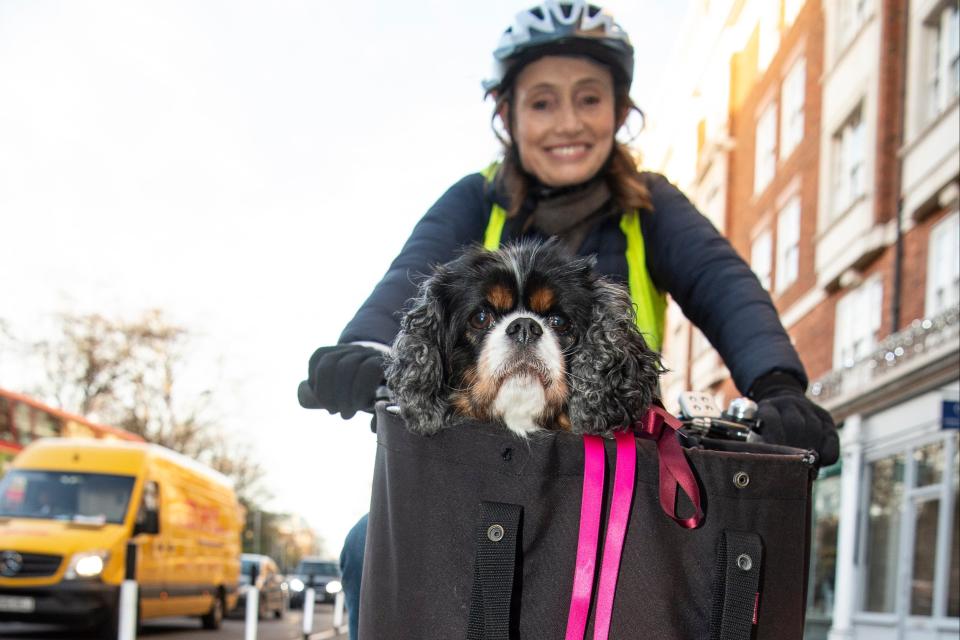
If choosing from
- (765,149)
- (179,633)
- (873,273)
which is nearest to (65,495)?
(179,633)

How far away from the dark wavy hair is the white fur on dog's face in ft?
3.06

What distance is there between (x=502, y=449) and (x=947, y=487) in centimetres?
1252

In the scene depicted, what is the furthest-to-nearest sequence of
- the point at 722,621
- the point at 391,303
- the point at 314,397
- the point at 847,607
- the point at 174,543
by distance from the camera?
the point at 174,543, the point at 847,607, the point at 391,303, the point at 314,397, the point at 722,621

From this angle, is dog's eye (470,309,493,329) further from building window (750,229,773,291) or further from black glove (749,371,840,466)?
building window (750,229,773,291)

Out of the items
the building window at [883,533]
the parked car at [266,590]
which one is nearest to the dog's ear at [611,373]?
the building window at [883,533]

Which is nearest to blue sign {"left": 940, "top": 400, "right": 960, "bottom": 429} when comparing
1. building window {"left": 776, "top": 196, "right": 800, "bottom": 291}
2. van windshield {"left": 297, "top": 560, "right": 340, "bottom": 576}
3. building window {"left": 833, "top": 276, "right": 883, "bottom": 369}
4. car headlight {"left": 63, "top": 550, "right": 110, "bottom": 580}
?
building window {"left": 833, "top": 276, "right": 883, "bottom": 369}

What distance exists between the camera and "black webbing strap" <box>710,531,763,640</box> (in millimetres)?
1665

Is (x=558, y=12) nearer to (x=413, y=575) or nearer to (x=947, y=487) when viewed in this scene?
(x=413, y=575)

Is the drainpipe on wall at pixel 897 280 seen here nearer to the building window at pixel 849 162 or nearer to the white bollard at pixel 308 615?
the building window at pixel 849 162

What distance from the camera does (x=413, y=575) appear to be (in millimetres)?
1723

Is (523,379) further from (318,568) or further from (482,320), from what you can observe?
(318,568)

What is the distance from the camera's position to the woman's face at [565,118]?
300cm

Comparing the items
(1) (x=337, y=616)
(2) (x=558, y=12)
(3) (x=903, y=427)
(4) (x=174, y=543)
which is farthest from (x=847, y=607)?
(2) (x=558, y=12)

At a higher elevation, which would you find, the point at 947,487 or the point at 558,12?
the point at 558,12
